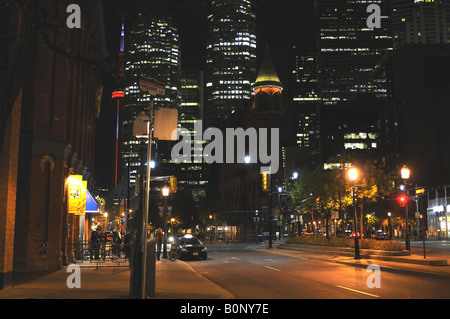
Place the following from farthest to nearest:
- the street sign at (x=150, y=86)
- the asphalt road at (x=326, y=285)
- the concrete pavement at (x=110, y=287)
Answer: the asphalt road at (x=326, y=285), the concrete pavement at (x=110, y=287), the street sign at (x=150, y=86)

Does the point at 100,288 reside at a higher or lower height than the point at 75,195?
lower

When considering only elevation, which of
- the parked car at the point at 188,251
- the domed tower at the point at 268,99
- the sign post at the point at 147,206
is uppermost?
the domed tower at the point at 268,99

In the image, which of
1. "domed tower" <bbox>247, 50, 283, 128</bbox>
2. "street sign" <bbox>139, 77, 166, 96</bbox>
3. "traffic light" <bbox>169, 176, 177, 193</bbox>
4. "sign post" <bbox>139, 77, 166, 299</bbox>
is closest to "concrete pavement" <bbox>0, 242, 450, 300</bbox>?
"sign post" <bbox>139, 77, 166, 299</bbox>

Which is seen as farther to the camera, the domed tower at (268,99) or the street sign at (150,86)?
the domed tower at (268,99)

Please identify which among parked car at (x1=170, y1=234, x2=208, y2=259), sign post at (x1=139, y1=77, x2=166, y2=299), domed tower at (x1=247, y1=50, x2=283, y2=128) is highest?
domed tower at (x1=247, y1=50, x2=283, y2=128)

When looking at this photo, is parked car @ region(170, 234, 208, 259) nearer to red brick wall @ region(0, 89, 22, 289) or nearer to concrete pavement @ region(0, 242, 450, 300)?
concrete pavement @ region(0, 242, 450, 300)

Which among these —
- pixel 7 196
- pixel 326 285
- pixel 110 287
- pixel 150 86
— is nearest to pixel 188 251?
pixel 326 285

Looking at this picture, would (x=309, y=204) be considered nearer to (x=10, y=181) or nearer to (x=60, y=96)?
(x=60, y=96)

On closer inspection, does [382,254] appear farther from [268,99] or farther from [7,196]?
[268,99]

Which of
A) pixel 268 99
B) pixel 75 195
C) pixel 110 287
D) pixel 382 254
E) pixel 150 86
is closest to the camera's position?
pixel 150 86

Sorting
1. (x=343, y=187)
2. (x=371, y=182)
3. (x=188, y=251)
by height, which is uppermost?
(x=371, y=182)

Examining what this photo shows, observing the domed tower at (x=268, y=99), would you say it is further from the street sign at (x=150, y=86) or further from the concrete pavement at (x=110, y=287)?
the street sign at (x=150, y=86)

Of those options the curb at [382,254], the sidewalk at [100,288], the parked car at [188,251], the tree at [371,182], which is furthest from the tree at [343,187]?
the sidewalk at [100,288]
